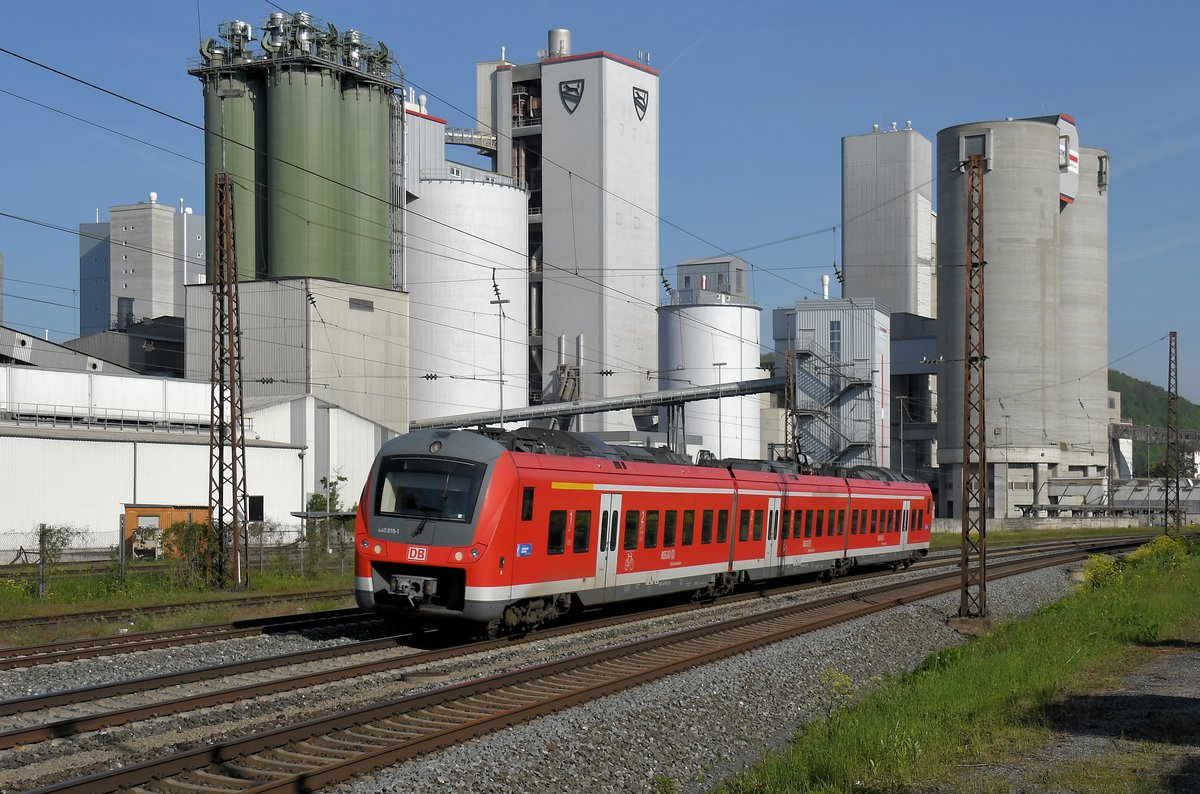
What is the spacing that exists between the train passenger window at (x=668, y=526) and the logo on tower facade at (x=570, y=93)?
80.9 meters

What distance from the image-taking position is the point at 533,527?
2025 cm

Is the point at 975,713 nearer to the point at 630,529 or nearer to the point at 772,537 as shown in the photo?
the point at 630,529

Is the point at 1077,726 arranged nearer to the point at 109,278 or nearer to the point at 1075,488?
the point at 1075,488

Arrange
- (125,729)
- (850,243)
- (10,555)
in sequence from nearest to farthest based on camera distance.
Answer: (125,729)
(10,555)
(850,243)

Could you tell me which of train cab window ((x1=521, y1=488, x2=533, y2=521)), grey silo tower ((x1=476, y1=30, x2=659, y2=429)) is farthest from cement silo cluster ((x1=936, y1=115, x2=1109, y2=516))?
train cab window ((x1=521, y1=488, x2=533, y2=521))

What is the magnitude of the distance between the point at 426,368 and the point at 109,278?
3010 inches

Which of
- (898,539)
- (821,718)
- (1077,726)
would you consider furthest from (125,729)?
(898,539)

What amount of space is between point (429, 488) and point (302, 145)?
6505 centimetres

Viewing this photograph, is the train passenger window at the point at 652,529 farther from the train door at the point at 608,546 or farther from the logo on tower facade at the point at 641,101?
the logo on tower facade at the point at 641,101

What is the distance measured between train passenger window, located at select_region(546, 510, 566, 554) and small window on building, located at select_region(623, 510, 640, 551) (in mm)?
2458

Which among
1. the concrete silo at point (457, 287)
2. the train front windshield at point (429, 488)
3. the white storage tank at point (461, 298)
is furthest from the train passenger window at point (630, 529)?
the white storage tank at point (461, 298)

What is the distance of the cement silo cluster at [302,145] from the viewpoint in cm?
7938

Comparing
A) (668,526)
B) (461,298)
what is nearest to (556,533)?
(668,526)

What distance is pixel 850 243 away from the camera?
129000 mm
